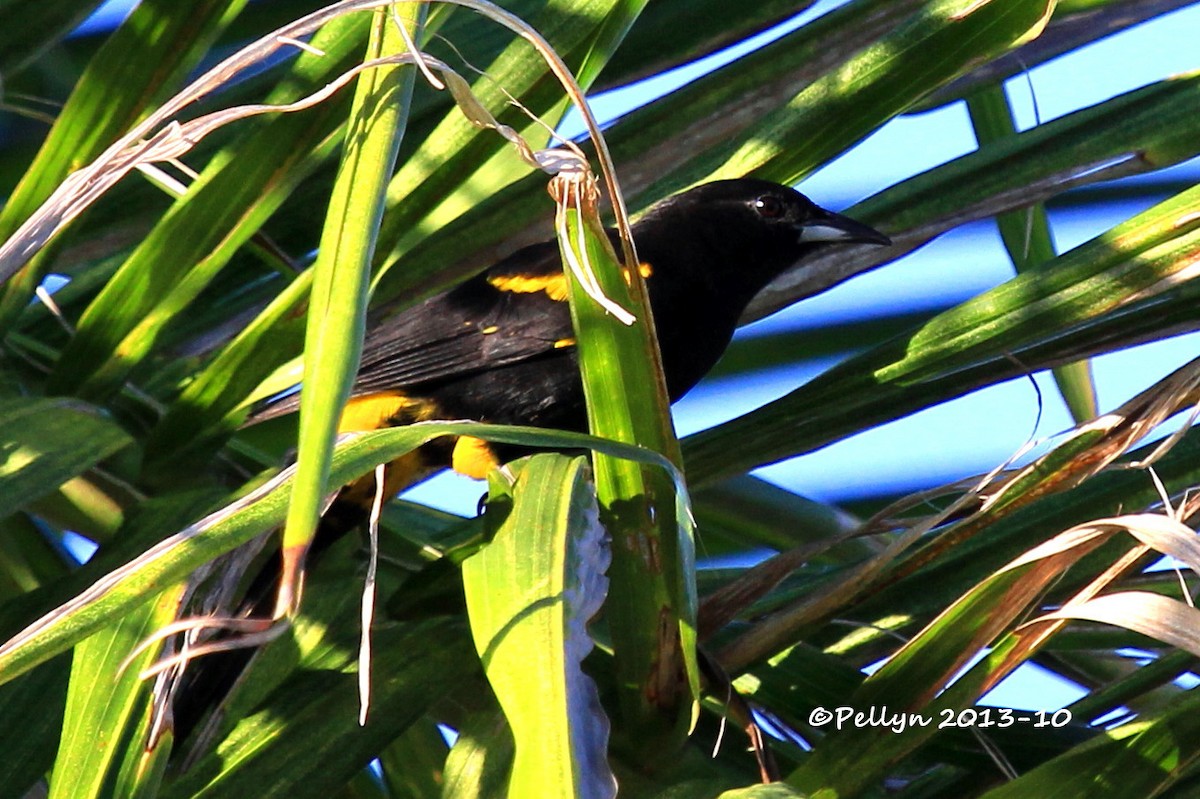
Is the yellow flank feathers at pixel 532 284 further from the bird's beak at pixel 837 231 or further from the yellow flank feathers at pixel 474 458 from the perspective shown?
the bird's beak at pixel 837 231

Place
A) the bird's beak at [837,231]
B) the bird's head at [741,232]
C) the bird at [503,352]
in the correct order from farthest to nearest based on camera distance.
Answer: the bird's head at [741,232], the bird at [503,352], the bird's beak at [837,231]

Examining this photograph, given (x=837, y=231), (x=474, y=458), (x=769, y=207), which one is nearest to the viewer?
(x=837, y=231)

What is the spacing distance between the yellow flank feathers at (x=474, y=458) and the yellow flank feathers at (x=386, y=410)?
0.33 ft

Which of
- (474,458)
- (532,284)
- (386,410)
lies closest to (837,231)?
(532,284)

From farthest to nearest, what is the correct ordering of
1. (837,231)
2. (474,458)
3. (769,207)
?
(769,207), (474,458), (837,231)

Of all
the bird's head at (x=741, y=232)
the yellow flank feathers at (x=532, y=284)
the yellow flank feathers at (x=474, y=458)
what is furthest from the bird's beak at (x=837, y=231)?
the yellow flank feathers at (x=474, y=458)

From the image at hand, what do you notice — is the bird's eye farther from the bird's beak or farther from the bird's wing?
the bird's wing

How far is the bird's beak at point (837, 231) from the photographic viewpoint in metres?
1.94

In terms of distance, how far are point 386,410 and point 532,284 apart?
33 cm

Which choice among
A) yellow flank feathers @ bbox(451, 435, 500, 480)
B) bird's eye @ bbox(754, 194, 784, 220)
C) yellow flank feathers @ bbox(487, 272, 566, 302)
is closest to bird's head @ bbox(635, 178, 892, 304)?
bird's eye @ bbox(754, 194, 784, 220)

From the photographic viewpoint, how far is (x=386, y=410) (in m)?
2.59

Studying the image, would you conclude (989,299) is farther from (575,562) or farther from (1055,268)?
(575,562)

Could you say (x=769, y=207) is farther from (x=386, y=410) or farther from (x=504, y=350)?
(x=386, y=410)

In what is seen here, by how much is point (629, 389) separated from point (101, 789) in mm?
507
